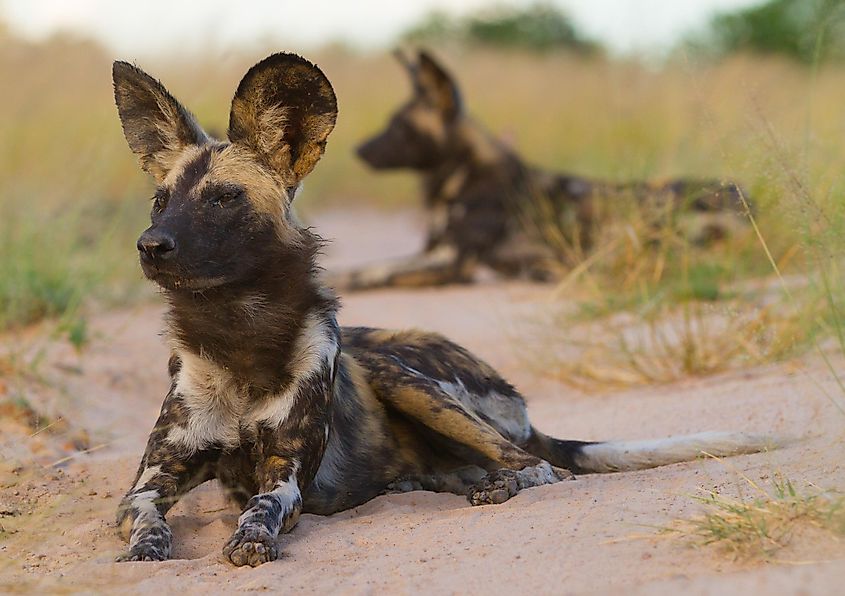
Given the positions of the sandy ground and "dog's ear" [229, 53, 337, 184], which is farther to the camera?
"dog's ear" [229, 53, 337, 184]

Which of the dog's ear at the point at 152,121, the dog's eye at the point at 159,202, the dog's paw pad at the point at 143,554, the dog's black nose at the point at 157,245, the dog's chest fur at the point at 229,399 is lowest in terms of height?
the dog's paw pad at the point at 143,554

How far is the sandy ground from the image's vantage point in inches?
88.9

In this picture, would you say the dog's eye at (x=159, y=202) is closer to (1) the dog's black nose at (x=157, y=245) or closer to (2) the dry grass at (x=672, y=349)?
(1) the dog's black nose at (x=157, y=245)

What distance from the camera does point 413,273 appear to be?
8125mm

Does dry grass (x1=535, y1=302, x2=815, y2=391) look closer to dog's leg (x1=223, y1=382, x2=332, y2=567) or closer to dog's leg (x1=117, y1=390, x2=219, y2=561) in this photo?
dog's leg (x1=223, y1=382, x2=332, y2=567)

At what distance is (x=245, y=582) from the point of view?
2.45 meters

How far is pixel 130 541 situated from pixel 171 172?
1.02 metres

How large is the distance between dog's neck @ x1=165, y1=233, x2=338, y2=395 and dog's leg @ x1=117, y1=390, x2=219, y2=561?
171 millimetres

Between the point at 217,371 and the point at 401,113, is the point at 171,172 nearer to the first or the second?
the point at 217,371

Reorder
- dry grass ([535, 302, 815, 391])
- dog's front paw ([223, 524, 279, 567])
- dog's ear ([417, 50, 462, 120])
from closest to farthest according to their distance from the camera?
dog's front paw ([223, 524, 279, 567]), dry grass ([535, 302, 815, 391]), dog's ear ([417, 50, 462, 120])

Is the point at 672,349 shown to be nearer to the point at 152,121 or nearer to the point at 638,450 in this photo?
the point at 638,450

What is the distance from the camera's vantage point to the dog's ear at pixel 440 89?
27.8 feet

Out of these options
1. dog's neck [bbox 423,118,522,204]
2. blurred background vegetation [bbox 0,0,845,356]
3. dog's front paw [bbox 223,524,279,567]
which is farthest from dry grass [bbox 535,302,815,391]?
dog's neck [bbox 423,118,522,204]

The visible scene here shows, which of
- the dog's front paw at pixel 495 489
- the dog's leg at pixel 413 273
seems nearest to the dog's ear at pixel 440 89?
the dog's leg at pixel 413 273
